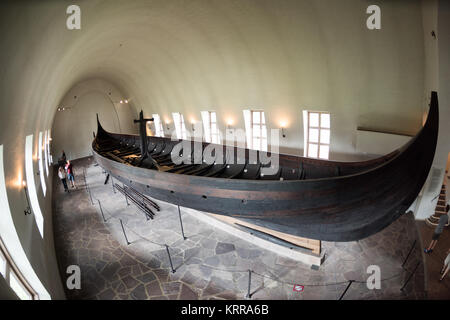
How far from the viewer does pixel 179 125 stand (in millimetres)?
16609

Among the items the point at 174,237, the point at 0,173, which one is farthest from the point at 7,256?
the point at 174,237

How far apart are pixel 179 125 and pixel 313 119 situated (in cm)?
1057

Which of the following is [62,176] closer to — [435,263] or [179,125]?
[179,125]

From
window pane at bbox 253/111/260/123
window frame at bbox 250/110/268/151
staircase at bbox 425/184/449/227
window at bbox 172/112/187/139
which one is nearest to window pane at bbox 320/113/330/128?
window frame at bbox 250/110/268/151

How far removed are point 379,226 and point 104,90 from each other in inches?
921

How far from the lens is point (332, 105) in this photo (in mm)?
7852

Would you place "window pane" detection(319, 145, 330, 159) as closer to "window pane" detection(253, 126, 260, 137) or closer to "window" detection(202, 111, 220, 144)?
"window pane" detection(253, 126, 260, 137)

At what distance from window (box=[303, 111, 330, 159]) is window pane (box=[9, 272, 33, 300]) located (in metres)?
9.13

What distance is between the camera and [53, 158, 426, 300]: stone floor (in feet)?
15.3

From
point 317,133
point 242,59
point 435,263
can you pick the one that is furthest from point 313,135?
point 435,263

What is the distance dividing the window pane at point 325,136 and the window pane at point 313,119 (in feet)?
1.22
